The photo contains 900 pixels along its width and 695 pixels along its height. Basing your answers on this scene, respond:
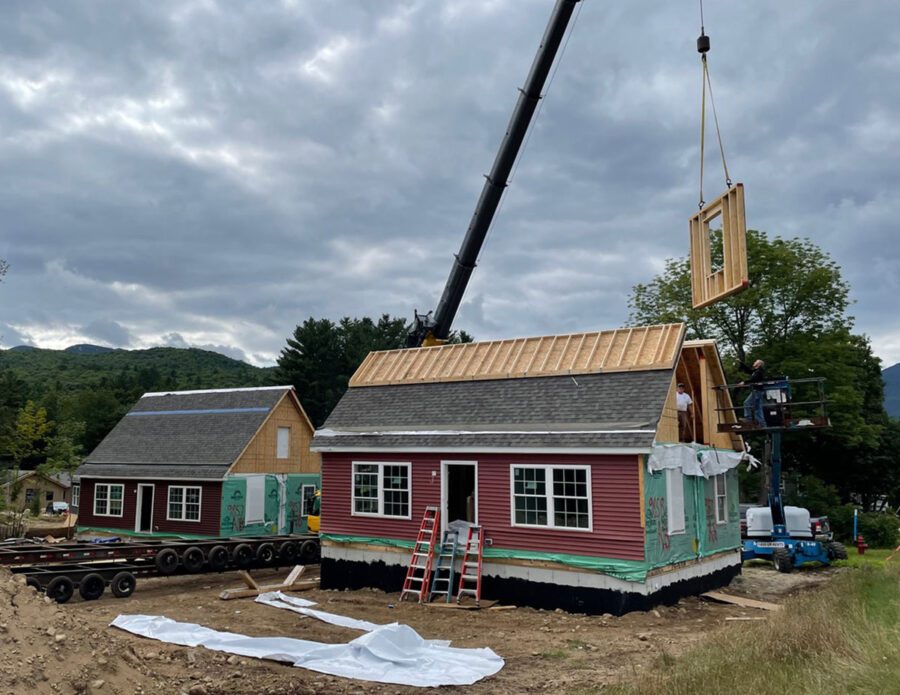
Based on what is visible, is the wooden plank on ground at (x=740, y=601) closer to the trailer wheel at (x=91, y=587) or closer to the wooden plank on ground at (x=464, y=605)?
the wooden plank on ground at (x=464, y=605)

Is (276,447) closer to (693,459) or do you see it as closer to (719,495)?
(719,495)

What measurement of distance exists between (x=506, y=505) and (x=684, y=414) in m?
5.24

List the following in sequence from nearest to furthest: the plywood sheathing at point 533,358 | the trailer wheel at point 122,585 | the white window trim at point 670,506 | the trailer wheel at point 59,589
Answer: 1. the white window trim at point 670,506
2. the trailer wheel at point 59,589
3. the plywood sheathing at point 533,358
4. the trailer wheel at point 122,585

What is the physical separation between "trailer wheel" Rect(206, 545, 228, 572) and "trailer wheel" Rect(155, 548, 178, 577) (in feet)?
4.04

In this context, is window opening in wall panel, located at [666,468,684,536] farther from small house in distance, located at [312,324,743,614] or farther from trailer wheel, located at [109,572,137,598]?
trailer wheel, located at [109,572,137,598]

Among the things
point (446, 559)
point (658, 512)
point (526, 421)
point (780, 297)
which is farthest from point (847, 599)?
point (780, 297)

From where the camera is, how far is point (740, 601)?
1678 centimetres

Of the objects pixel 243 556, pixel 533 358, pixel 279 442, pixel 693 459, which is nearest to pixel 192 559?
pixel 243 556

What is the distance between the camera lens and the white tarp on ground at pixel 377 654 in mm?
10523

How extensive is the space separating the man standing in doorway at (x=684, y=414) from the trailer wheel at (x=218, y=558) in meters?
13.5

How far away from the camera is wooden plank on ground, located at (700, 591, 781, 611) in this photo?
16.3m

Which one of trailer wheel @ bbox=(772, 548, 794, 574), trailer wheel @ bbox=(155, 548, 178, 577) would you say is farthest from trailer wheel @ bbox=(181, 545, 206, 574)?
trailer wheel @ bbox=(772, 548, 794, 574)

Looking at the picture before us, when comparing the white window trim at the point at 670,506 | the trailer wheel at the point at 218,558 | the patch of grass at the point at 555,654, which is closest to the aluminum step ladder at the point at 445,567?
the patch of grass at the point at 555,654

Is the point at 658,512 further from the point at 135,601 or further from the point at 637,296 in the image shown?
the point at 637,296
